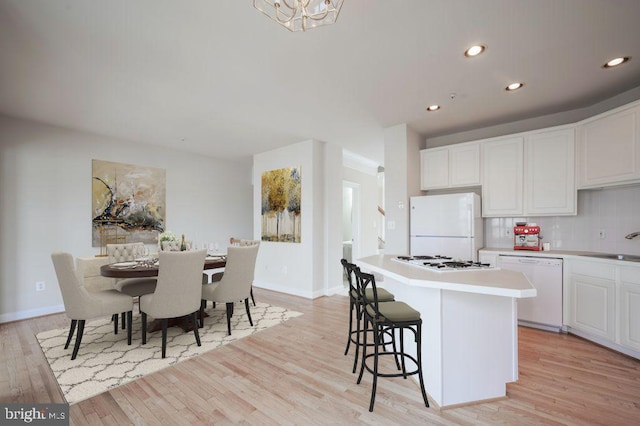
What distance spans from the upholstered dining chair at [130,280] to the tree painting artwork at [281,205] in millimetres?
A: 2087

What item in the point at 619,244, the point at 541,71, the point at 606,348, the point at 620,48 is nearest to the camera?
the point at 620,48

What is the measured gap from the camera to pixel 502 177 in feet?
11.9

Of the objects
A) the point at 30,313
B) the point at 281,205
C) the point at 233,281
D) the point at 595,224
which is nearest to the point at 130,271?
the point at 233,281

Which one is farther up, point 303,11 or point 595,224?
point 303,11

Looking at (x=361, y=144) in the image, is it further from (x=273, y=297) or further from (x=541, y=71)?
(x=273, y=297)

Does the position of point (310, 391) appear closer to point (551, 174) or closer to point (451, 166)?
point (451, 166)

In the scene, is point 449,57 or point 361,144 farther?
point 361,144

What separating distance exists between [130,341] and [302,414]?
6.86ft

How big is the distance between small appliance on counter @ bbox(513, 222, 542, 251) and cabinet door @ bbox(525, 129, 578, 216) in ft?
0.68

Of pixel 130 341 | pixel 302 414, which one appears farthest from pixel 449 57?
pixel 130 341

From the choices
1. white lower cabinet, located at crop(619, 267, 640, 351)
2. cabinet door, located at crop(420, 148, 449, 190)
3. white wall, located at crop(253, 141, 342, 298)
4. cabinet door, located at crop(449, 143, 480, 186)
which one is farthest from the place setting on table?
white lower cabinet, located at crop(619, 267, 640, 351)

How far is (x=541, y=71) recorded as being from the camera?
8.38 feet

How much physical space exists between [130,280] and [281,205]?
2542mm

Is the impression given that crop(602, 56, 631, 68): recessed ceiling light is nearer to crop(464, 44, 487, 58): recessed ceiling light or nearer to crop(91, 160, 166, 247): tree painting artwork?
crop(464, 44, 487, 58): recessed ceiling light
